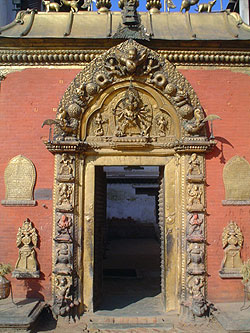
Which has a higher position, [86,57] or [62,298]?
[86,57]

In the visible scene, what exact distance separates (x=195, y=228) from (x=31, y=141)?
370cm

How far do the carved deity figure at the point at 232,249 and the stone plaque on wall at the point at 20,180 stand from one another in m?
3.91

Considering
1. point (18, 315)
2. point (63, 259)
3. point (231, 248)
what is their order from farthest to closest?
point (231, 248), point (63, 259), point (18, 315)

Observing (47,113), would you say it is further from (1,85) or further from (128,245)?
(128,245)

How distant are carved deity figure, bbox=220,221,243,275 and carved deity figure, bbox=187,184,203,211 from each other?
2.55ft

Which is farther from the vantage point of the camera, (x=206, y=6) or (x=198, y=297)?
(x=206, y=6)

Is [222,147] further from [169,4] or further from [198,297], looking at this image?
[169,4]

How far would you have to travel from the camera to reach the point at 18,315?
5449 millimetres

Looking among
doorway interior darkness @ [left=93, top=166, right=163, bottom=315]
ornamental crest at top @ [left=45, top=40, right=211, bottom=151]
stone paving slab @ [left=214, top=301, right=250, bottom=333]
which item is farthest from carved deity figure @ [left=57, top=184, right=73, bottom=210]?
stone paving slab @ [left=214, top=301, right=250, bottom=333]

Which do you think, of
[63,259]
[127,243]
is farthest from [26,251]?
[127,243]

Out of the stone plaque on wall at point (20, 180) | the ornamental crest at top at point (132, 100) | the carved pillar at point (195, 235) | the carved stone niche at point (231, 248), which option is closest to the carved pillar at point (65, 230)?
the ornamental crest at top at point (132, 100)

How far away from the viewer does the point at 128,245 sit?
17.2 metres

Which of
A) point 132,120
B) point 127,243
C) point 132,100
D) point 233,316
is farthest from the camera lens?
point 127,243

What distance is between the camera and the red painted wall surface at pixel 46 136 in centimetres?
636
